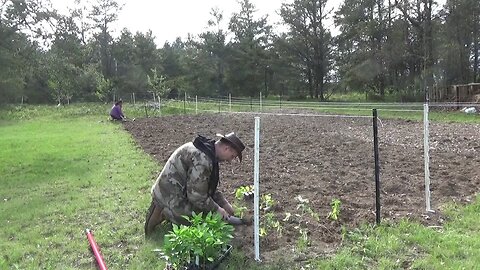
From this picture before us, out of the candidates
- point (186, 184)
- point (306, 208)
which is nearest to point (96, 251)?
point (186, 184)

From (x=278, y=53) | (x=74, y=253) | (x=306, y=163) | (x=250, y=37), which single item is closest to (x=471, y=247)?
(x=74, y=253)

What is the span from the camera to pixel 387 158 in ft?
29.1

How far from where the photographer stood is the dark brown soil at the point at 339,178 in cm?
475

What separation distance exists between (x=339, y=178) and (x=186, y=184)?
3.35 meters

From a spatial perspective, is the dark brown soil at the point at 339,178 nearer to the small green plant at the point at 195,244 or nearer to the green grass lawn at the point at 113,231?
the green grass lawn at the point at 113,231

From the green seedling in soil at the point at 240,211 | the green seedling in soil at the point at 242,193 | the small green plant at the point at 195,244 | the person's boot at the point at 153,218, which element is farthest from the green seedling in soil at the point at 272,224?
the person's boot at the point at 153,218

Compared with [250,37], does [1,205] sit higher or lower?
lower

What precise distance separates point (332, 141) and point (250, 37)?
4338 centimetres

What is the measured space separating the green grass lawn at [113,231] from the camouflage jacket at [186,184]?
50cm

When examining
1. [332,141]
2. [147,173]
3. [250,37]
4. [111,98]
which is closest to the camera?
[147,173]

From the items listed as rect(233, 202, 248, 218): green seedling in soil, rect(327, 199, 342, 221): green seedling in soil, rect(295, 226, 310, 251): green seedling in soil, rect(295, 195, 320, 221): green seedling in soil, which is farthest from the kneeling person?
rect(327, 199, 342, 221): green seedling in soil

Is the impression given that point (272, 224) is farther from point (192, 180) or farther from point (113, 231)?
point (113, 231)

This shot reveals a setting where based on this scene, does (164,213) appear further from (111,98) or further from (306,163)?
(111,98)

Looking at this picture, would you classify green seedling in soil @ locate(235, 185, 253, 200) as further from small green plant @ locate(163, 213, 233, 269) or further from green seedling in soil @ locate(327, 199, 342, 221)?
small green plant @ locate(163, 213, 233, 269)
